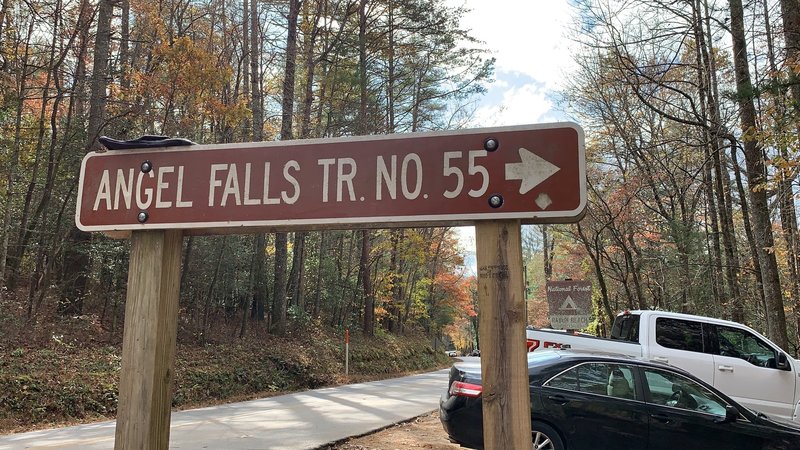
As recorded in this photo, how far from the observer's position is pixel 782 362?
8406 mm

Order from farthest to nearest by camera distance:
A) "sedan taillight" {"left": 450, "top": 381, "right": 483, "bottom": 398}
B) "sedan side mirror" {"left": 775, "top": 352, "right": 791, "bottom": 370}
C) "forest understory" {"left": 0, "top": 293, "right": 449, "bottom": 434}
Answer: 1. "forest understory" {"left": 0, "top": 293, "right": 449, "bottom": 434}
2. "sedan side mirror" {"left": 775, "top": 352, "right": 791, "bottom": 370}
3. "sedan taillight" {"left": 450, "top": 381, "right": 483, "bottom": 398}

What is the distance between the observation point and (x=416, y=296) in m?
34.8

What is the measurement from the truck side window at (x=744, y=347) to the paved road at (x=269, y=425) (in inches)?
204

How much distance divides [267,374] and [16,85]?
28.3 feet

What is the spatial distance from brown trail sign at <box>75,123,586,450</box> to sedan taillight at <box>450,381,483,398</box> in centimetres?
435

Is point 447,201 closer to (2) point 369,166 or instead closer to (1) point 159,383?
(2) point 369,166

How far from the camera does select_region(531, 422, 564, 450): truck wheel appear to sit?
20.0 feet

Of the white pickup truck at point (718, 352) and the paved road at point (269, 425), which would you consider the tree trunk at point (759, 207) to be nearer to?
the white pickup truck at point (718, 352)

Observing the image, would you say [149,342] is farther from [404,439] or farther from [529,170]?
[404,439]

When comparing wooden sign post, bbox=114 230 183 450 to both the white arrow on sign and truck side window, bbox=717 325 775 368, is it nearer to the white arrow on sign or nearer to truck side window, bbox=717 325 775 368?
the white arrow on sign

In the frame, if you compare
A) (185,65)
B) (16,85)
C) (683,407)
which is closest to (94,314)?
(16,85)

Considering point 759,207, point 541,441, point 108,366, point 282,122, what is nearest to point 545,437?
point 541,441

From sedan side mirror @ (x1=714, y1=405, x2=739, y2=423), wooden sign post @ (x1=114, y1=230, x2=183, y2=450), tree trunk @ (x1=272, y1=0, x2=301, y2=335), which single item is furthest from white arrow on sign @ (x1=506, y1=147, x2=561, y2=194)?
tree trunk @ (x1=272, y1=0, x2=301, y2=335)

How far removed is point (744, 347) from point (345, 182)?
8766 mm
